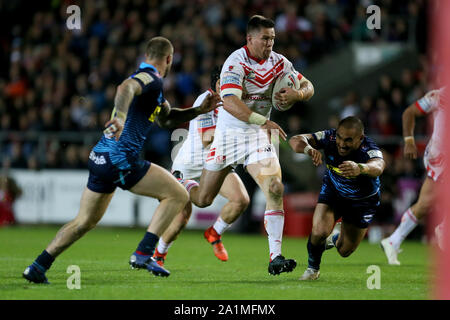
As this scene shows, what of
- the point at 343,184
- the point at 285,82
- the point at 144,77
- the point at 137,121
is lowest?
the point at 343,184

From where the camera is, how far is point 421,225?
51.2 feet

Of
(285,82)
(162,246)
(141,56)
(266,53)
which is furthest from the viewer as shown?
(141,56)

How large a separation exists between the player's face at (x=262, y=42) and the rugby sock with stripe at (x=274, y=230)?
179cm

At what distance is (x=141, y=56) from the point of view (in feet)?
69.7

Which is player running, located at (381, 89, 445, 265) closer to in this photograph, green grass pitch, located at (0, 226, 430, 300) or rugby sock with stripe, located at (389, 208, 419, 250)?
rugby sock with stripe, located at (389, 208, 419, 250)

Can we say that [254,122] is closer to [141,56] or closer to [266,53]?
[266,53]

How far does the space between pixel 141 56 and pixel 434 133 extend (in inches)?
474

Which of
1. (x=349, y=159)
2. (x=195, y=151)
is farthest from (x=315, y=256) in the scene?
(x=195, y=151)

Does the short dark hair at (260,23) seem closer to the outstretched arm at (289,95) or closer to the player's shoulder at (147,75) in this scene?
the outstretched arm at (289,95)

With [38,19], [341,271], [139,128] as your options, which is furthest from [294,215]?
[38,19]

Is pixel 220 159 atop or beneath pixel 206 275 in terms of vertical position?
atop

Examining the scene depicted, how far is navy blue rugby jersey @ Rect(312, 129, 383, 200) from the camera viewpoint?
807 cm

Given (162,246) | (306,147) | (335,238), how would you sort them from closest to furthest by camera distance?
(306,147)
(162,246)
(335,238)

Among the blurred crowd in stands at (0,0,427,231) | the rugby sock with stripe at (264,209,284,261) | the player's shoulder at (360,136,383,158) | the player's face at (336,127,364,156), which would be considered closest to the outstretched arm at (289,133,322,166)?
the player's face at (336,127,364,156)
